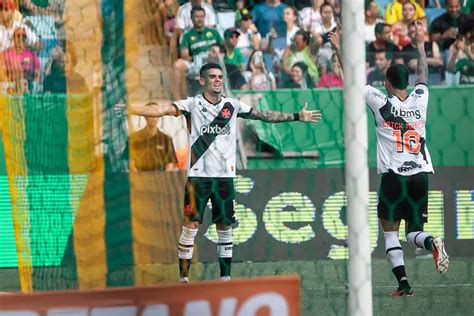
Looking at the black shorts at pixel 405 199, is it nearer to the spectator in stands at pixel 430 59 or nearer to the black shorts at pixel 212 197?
the black shorts at pixel 212 197

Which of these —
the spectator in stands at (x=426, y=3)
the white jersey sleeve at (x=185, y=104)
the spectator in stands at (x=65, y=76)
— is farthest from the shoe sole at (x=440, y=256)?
the spectator in stands at (x=426, y=3)

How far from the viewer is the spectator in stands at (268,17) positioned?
32.3ft

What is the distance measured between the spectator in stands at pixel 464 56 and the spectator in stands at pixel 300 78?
1377mm

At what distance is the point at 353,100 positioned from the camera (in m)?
3.08

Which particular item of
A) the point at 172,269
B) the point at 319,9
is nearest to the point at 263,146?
the point at 319,9

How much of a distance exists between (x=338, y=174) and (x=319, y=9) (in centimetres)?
149

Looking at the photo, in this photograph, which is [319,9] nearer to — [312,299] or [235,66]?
A: [235,66]

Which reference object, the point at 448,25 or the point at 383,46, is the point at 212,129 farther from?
the point at 448,25

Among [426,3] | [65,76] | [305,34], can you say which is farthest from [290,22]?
[65,76]

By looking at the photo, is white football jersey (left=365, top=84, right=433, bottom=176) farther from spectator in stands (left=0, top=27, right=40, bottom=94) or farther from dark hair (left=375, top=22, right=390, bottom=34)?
spectator in stands (left=0, top=27, right=40, bottom=94)

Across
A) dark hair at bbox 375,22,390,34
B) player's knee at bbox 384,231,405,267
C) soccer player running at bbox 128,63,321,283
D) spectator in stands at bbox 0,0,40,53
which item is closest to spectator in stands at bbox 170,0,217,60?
soccer player running at bbox 128,63,321,283

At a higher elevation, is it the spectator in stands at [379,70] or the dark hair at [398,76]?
the spectator in stands at [379,70]

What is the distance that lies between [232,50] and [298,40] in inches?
24.4

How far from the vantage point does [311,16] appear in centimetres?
997
